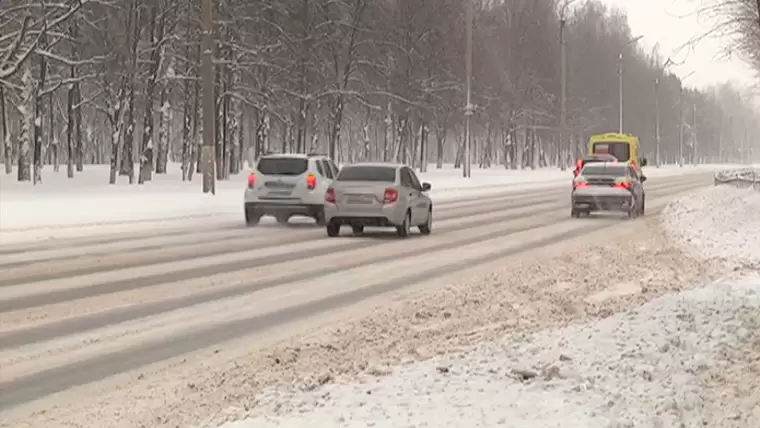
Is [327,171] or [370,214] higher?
[327,171]

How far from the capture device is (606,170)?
27641 mm

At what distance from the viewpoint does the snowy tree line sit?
42.2 metres

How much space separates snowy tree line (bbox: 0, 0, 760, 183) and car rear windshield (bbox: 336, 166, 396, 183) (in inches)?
516

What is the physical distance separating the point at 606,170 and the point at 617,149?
17.7 metres

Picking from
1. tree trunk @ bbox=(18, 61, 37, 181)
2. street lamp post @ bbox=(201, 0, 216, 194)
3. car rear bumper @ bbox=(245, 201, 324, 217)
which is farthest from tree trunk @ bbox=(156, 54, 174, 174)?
car rear bumper @ bbox=(245, 201, 324, 217)

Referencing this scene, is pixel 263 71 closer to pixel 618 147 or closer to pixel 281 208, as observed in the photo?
pixel 618 147

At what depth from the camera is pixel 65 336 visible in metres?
8.81

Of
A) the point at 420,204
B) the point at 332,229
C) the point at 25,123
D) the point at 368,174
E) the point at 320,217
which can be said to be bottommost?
the point at 332,229

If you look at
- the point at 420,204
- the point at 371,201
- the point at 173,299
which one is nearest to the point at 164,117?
the point at 420,204

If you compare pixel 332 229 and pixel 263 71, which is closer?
pixel 332 229

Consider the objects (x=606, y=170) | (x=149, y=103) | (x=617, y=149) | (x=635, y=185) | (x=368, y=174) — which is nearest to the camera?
(x=368, y=174)

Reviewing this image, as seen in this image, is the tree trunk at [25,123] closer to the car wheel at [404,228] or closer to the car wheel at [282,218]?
the car wheel at [282,218]

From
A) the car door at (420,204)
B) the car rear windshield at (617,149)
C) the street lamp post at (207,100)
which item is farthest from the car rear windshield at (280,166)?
the car rear windshield at (617,149)

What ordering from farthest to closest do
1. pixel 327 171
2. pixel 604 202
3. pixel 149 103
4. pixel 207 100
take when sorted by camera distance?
pixel 149 103, pixel 207 100, pixel 604 202, pixel 327 171
